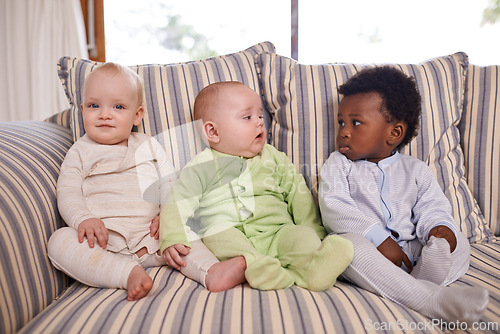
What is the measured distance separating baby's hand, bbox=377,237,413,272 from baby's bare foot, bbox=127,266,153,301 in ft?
2.01

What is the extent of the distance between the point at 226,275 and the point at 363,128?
1.98 ft

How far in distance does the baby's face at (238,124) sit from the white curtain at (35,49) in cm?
157

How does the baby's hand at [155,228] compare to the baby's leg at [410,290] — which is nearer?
the baby's leg at [410,290]

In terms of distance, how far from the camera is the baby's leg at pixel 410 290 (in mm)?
779

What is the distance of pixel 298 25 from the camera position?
8.08 feet

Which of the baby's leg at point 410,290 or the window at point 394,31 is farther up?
the window at point 394,31

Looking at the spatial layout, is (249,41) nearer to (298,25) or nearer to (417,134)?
(298,25)

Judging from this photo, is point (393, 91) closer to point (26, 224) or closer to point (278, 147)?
point (278, 147)

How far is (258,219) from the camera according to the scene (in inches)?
46.4

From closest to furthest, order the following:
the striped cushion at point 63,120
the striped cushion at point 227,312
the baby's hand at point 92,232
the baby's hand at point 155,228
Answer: the striped cushion at point 227,312 → the baby's hand at point 92,232 → the baby's hand at point 155,228 → the striped cushion at point 63,120

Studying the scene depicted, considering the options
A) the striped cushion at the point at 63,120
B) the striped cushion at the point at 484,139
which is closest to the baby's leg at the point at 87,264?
the striped cushion at the point at 63,120

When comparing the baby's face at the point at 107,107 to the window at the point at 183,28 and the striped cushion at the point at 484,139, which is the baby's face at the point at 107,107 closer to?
the striped cushion at the point at 484,139

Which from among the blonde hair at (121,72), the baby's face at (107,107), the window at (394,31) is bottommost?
the baby's face at (107,107)

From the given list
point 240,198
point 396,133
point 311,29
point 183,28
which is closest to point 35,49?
point 183,28
